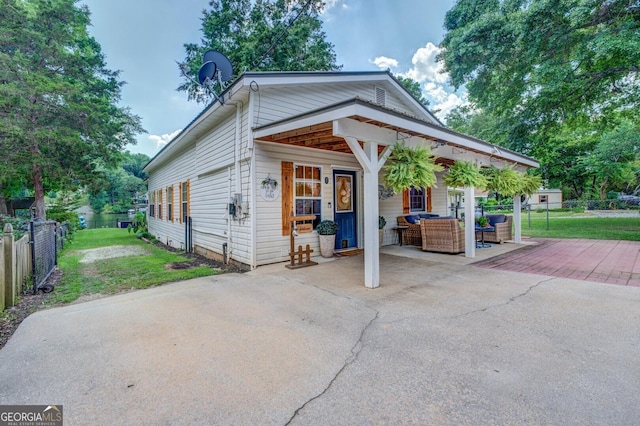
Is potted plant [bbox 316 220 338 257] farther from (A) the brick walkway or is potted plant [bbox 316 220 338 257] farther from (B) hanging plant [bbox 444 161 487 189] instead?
(A) the brick walkway

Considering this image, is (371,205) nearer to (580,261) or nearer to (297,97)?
(297,97)

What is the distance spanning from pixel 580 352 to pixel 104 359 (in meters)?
3.99

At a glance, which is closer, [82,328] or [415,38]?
[82,328]

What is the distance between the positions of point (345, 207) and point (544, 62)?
8.88 metres

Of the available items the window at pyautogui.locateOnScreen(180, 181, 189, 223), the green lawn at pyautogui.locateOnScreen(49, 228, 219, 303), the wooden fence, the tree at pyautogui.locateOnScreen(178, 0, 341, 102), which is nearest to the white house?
the window at pyautogui.locateOnScreen(180, 181, 189, 223)

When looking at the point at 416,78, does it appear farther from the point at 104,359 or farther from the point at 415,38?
the point at 104,359

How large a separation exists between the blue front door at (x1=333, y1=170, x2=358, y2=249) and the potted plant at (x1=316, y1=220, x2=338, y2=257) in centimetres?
60

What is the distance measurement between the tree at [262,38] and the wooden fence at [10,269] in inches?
472

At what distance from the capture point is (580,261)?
5.80 meters

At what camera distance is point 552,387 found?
1904mm

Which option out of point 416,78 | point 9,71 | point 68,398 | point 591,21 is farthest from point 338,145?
point 416,78

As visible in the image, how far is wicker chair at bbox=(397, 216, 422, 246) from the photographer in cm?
822

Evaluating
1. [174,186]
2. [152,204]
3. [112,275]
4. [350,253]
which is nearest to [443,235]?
[350,253]

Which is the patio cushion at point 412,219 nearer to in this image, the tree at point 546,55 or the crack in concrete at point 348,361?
the crack in concrete at point 348,361
